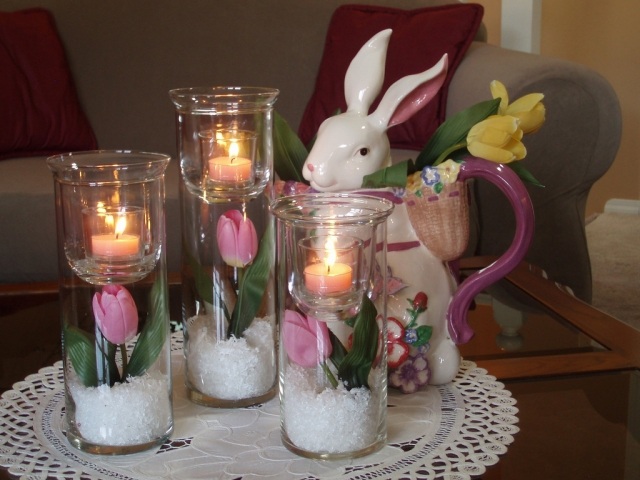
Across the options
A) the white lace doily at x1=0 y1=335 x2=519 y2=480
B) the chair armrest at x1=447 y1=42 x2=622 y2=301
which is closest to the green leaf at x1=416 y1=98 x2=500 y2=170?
the white lace doily at x1=0 y1=335 x2=519 y2=480

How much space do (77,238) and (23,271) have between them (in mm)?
1262

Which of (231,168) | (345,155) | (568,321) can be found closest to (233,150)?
(231,168)

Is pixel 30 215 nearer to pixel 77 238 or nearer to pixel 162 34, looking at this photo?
pixel 162 34

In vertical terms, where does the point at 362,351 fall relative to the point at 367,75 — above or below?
below

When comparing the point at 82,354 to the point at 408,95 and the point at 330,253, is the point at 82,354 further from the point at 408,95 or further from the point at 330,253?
the point at 408,95

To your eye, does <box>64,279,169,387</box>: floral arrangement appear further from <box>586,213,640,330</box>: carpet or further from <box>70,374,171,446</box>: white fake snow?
<box>586,213,640,330</box>: carpet

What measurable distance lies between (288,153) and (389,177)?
0.12m

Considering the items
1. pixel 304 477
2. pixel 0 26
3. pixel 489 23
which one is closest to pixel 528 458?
pixel 304 477

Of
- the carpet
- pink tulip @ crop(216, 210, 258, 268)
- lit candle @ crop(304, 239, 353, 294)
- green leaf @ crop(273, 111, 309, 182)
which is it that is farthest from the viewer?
the carpet

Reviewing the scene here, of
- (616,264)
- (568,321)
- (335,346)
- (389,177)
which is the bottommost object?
(616,264)

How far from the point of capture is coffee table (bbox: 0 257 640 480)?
706 mm

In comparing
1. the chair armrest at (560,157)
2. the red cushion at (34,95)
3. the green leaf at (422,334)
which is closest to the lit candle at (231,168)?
the green leaf at (422,334)

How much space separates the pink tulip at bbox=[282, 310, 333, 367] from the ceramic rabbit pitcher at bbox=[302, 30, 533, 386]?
15cm

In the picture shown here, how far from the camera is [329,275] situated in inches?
25.7
